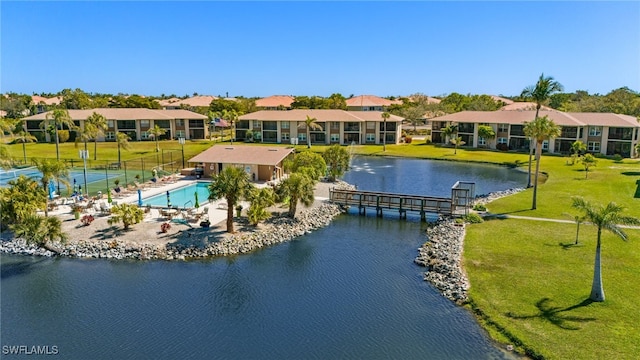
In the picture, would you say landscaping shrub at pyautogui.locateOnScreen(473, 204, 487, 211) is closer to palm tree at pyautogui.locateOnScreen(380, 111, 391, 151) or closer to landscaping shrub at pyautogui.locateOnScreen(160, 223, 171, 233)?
landscaping shrub at pyautogui.locateOnScreen(160, 223, 171, 233)

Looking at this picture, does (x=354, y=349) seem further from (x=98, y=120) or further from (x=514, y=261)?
(x=98, y=120)

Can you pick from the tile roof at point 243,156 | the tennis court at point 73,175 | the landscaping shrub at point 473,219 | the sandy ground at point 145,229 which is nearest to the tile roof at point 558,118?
the tile roof at point 243,156

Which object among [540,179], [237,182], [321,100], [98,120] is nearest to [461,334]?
[237,182]

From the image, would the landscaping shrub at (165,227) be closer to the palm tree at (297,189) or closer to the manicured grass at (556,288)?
the palm tree at (297,189)

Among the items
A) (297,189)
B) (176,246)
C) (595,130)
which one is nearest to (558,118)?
(595,130)

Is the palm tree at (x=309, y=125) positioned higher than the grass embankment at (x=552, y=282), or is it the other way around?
the palm tree at (x=309, y=125)

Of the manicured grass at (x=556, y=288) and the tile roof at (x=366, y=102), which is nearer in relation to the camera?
the manicured grass at (x=556, y=288)

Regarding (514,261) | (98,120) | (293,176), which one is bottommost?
(514,261)
